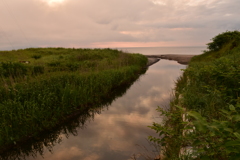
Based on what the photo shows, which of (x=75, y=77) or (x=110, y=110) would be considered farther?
(x=75, y=77)

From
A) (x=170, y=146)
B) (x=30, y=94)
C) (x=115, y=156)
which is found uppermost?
(x=30, y=94)

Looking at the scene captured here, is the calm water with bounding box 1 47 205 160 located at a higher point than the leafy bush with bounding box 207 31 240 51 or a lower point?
lower

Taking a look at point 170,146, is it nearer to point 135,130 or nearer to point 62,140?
point 135,130

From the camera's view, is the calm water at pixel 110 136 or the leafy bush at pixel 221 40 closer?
the calm water at pixel 110 136

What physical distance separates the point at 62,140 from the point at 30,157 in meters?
1.28

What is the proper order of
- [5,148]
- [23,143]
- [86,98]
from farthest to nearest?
1. [86,98]
2. [23,143]
3. [5,148]

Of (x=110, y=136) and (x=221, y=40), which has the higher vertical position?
(x=221, y=40)

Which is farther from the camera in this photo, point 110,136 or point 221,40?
point 221,40

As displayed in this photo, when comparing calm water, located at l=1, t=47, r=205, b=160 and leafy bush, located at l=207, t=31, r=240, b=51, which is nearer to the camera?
calm water, located at l=1, t=47, r=205, b=160

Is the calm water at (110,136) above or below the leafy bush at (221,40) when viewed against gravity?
below

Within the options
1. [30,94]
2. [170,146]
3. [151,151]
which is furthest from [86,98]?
[170,146]

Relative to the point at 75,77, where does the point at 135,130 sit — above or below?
below

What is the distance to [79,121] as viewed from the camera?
8227 mm

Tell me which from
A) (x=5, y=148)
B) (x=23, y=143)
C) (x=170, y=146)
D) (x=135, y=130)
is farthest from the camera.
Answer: (x=135, y=130)
